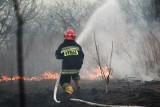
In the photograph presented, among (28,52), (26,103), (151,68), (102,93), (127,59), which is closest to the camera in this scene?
(26,103)

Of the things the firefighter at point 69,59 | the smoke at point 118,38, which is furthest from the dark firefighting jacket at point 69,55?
the smoke at point 118,38

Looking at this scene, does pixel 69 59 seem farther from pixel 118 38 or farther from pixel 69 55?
pixel 118 38

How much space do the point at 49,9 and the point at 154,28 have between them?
65.2 ft

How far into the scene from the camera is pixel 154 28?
21.0 metres

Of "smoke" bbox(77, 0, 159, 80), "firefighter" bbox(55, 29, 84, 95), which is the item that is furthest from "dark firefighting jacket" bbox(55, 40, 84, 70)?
"smoke" bbox(77, 0, 159, 80)

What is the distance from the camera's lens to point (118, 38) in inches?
784

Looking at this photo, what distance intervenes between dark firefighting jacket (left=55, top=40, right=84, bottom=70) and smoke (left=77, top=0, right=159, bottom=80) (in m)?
6.07

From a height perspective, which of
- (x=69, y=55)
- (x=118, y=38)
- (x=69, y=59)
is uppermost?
(x=69, y=55)

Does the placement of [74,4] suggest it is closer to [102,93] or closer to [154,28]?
[154,28]

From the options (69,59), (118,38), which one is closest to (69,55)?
(69,59)

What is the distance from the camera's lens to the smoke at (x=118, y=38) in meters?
17.6

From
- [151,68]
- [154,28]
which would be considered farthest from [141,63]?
[154,28]

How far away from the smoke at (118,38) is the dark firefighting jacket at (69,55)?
19.9 ft

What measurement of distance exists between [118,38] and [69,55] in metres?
10.1
